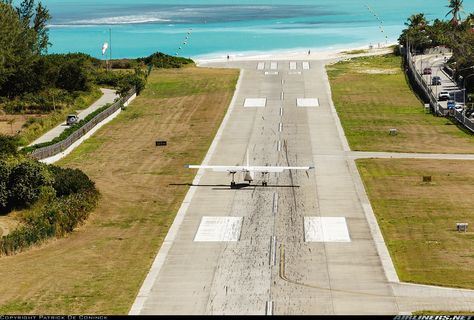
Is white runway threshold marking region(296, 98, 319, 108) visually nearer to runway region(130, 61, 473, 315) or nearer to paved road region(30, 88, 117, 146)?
runway region(130, 61, 473, 315)

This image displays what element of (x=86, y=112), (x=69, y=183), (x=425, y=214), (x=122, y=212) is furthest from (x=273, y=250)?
(x=86, y=112)

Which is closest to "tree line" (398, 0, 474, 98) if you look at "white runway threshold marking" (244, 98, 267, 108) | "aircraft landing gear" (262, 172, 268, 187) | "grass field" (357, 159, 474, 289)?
"white runway threshold marking" (244, 98, 267, 108)

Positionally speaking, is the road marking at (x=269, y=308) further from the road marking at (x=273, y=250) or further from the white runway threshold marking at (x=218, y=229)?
the white runway threshold marking at (x=218, y=229)

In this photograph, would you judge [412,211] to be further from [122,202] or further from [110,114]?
[110,114]

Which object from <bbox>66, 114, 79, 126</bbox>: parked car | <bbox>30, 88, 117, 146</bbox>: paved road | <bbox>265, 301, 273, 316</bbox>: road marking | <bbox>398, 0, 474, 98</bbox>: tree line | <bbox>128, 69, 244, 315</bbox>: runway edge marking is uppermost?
<bbox>398, 0, 474, 98</bbox>: tree line

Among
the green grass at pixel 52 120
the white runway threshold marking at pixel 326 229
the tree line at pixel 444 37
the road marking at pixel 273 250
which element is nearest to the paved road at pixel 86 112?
the green grass at pixel 52 120
